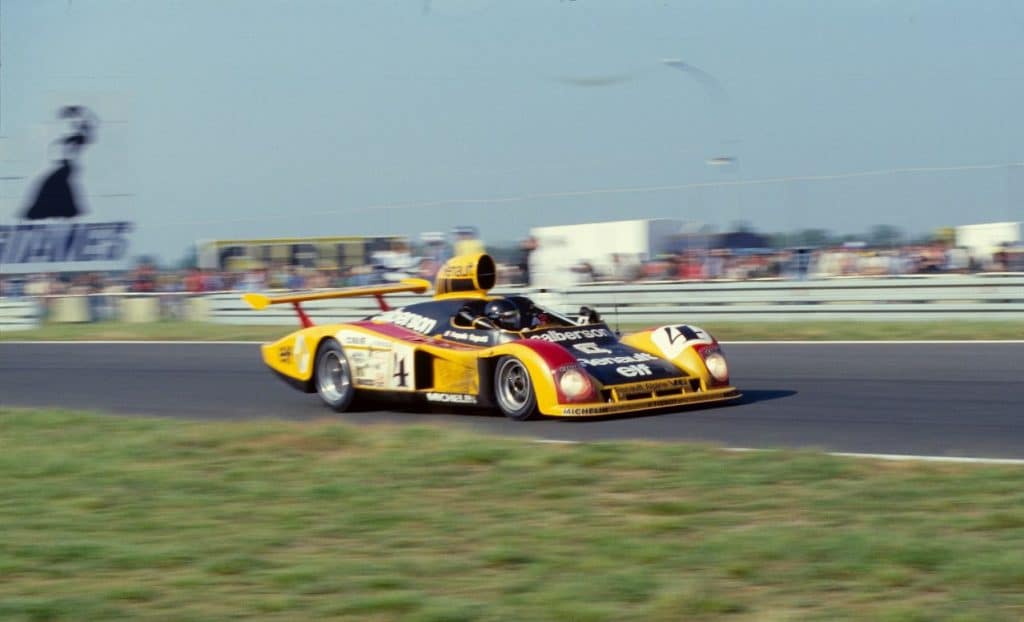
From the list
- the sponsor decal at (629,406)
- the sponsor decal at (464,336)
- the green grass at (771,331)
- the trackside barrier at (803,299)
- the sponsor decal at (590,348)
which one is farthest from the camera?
the trackside barrier at (803,299)

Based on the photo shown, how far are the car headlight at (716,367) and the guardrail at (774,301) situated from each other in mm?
4154

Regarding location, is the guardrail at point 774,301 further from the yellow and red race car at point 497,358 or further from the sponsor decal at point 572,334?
the sponsor decal at point 572,334

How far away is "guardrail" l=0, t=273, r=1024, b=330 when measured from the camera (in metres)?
17.0

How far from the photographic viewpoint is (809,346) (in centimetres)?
1537

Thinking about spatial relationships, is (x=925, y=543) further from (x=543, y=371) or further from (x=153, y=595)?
(x=543, y=371)

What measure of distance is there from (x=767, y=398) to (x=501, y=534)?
559cm

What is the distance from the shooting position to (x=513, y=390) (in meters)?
10.1

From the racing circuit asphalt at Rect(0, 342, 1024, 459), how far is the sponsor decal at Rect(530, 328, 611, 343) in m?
0.71

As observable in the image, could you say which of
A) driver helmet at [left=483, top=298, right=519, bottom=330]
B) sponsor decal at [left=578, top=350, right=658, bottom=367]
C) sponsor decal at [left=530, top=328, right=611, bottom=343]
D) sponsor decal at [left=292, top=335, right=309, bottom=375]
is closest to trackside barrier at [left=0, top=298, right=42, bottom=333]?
sponsor decal at [left=292, top=335, right=309, bottom=375]

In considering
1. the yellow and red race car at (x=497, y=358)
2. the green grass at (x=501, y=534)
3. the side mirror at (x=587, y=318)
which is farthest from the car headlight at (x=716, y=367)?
the green grass at (x=501, y=534)

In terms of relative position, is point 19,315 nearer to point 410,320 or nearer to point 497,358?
point 410,320

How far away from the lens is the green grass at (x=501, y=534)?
4.67m

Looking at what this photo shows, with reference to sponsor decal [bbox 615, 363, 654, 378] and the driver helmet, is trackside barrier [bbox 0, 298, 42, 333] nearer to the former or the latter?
the driver helmet

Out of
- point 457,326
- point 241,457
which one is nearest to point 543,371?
point 457,326
